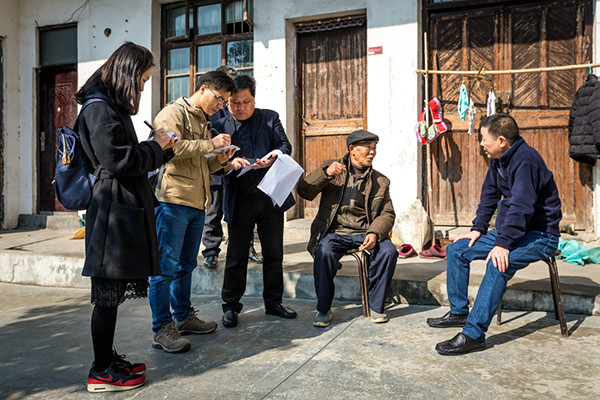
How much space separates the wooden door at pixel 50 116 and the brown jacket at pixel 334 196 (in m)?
6.05

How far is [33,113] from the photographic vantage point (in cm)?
841

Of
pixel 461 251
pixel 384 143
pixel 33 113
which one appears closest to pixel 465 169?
pixel 384 143

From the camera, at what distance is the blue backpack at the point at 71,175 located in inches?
98.9

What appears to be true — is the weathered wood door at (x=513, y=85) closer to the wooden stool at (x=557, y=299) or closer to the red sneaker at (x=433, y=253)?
the red sneaker at (x=433, y=253)

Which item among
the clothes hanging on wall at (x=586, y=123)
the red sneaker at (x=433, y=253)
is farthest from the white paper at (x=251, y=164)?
the clothes hanging on wall at (x=586, y=123)

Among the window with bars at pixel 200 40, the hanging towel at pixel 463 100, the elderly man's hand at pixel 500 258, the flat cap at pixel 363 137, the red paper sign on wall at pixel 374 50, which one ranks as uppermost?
the window with bars at pixel 200 40

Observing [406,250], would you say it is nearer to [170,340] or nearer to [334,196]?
[334,196]

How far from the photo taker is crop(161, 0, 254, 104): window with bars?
7414 mm

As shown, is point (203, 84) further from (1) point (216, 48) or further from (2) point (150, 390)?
(1) point (216, 48)

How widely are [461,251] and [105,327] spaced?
2.45m

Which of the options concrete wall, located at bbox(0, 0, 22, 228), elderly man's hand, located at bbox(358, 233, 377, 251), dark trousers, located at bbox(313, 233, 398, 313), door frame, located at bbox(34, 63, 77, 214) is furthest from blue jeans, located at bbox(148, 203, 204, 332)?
concrete wall, located at bbox(0, 0, 22, 228)

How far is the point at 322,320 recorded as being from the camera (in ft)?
11.9

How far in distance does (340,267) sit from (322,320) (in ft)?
1.43

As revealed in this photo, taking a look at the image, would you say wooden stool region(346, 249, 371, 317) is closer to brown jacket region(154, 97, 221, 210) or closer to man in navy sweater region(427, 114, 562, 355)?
man in navy sweater region(427, 114, 562, 355)
